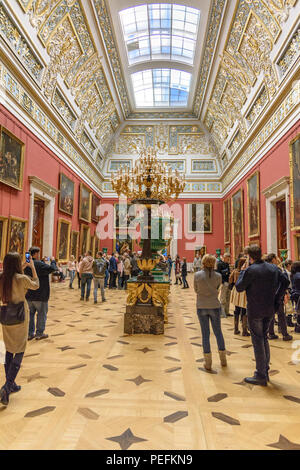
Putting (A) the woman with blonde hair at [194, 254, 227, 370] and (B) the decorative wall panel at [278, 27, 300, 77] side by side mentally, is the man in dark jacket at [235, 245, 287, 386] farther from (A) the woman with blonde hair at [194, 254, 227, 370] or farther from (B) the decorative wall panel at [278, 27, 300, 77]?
(B) the decorative wall panel at [278, 27, 300, 77]

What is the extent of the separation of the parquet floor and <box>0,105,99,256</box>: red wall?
514 centimetres

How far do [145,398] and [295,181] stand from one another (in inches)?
316

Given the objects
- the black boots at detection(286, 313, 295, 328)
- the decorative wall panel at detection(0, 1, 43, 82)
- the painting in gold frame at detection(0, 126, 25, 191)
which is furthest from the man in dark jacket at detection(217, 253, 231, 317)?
the decorative wall panel at detection(0, 1, 43, 82)

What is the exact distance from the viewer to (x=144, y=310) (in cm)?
579

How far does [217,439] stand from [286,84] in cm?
1043

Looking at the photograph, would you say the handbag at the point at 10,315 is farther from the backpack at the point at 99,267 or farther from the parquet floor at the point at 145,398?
the backpack at the point at 99,267

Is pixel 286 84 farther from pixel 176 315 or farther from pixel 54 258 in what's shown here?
pixel 54 258

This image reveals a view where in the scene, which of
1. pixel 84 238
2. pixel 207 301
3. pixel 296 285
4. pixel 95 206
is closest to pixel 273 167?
pixel 296 285

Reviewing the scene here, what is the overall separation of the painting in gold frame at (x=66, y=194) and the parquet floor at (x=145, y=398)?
9.25m

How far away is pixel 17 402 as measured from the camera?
9.62ft

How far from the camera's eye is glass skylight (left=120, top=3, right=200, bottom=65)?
45.3 feet

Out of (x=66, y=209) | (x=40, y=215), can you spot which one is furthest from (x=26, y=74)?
(x=66, y=209)

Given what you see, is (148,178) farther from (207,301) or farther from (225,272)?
(207,301)
